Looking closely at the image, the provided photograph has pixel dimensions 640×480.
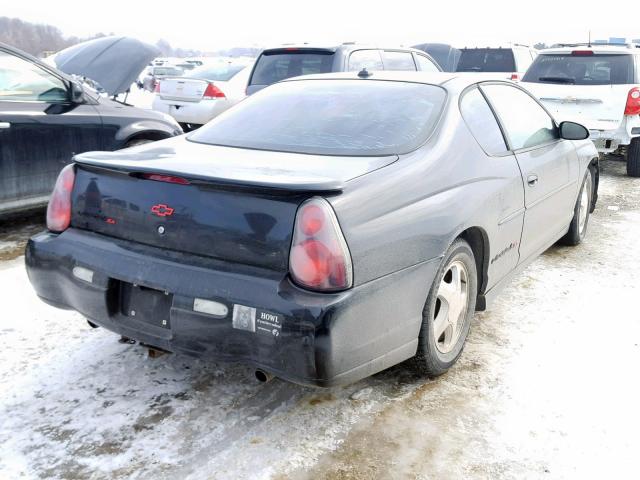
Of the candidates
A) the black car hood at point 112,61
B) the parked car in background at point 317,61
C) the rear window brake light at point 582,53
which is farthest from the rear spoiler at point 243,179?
the rear window brake light at point 582,53

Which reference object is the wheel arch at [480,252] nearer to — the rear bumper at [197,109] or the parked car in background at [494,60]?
the rear bumper at [197,109]

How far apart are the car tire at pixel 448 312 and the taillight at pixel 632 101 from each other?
571 cm

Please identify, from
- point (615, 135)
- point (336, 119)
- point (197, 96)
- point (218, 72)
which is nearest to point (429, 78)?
point (336, 119)

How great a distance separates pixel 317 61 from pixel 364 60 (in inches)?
24.7

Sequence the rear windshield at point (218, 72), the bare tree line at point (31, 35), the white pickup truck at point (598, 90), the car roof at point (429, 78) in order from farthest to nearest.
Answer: the bare tree line at point (31, 35) → the rear windshield at point (218, 72) → the white pickup truck at point (598, 90) → the car roof at point (429, 78)

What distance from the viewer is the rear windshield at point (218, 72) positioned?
10664 mm

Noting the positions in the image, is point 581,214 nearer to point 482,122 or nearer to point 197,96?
point 482,122

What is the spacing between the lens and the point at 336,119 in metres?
3.38

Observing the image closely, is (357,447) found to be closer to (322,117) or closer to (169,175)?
(169,175)

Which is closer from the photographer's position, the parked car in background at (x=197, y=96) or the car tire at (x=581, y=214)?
the car tire at (x=581, y=214)

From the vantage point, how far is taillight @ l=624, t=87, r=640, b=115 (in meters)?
7.94

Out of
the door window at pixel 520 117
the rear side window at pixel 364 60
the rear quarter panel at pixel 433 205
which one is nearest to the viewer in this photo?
the rear quarter panel at pixel 433 205

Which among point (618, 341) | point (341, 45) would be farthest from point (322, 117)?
point (341, 45)

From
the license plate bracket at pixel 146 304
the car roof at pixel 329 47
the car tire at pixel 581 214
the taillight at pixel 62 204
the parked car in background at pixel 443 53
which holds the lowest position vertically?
the car tire at pixel 581 214
